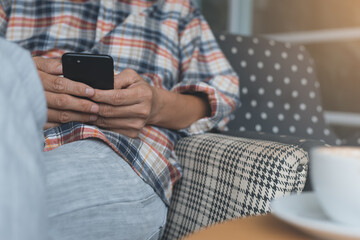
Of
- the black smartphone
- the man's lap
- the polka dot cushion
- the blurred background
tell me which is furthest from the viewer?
the blurred background

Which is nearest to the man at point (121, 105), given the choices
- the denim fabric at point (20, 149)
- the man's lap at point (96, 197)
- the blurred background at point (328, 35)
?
the man's lap at point (96, 197)

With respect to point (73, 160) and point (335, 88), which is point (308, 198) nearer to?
point (73, 160)

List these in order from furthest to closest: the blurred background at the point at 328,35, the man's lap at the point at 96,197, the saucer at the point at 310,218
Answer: the blurred background at the point at 328,35
the man's lap at the point at 96,197
the saucer at the point at 310,218

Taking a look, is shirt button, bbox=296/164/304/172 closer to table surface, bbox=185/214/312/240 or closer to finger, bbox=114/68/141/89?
table surface, bbox=185/214/312/240

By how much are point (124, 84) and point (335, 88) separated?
1978 mm

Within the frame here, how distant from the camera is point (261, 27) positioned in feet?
8.89

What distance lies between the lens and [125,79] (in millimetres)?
769

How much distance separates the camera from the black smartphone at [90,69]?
0.71 m

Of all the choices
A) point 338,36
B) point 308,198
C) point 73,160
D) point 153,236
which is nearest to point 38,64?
point 73,160

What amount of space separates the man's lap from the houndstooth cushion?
60mm

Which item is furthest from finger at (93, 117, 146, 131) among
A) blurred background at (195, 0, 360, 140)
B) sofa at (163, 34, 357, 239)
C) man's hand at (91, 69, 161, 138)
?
blurred background at (195, 0, 360, 140)

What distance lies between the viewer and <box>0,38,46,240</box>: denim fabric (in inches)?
13.6

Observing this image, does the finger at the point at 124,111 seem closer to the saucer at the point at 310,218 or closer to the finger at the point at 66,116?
the finger at the point at 66,116

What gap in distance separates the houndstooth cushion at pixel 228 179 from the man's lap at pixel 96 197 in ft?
0.20
